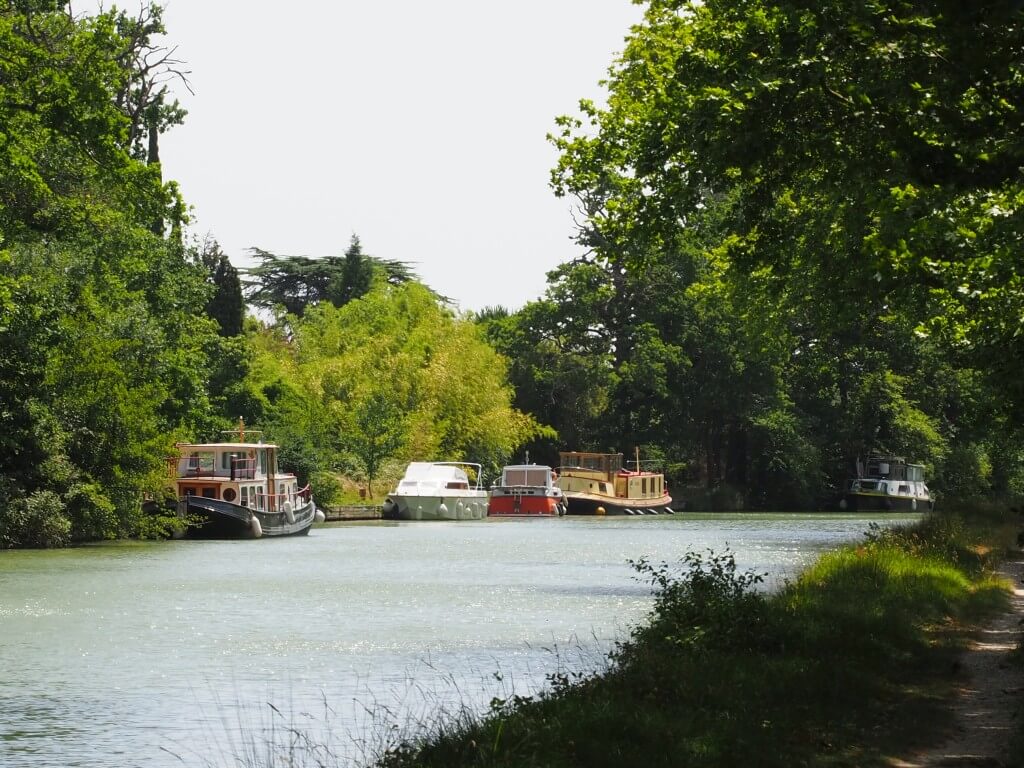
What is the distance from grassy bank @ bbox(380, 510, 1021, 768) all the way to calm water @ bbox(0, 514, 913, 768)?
1.75 m

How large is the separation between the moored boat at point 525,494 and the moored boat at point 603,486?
2.75 m

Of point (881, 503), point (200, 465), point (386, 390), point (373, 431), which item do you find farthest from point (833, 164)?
point (881, 503)

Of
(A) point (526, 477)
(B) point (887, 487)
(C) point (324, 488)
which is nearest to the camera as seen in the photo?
(C) point (324, 488)

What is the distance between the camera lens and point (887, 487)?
91.8m

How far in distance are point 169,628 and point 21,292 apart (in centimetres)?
1536

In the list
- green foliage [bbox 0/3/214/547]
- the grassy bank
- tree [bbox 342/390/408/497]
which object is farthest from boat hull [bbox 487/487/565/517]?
the grassy bank

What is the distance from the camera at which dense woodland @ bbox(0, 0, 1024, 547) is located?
15.8 m

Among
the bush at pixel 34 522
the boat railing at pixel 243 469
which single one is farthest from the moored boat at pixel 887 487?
the bush at pixel 34 522

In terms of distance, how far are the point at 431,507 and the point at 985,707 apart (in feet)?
209

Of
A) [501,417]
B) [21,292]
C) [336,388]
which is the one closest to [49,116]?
[21,292]

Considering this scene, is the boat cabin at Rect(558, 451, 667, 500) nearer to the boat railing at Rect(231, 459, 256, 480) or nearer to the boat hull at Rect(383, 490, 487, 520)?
the boat hull at Rect(383, 490, 487, 520)

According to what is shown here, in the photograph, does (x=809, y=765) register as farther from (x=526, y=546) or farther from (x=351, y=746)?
(x=526, y=546)

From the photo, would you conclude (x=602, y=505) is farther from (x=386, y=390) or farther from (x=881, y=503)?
(x=881, y=503)

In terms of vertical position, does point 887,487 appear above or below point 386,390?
below
